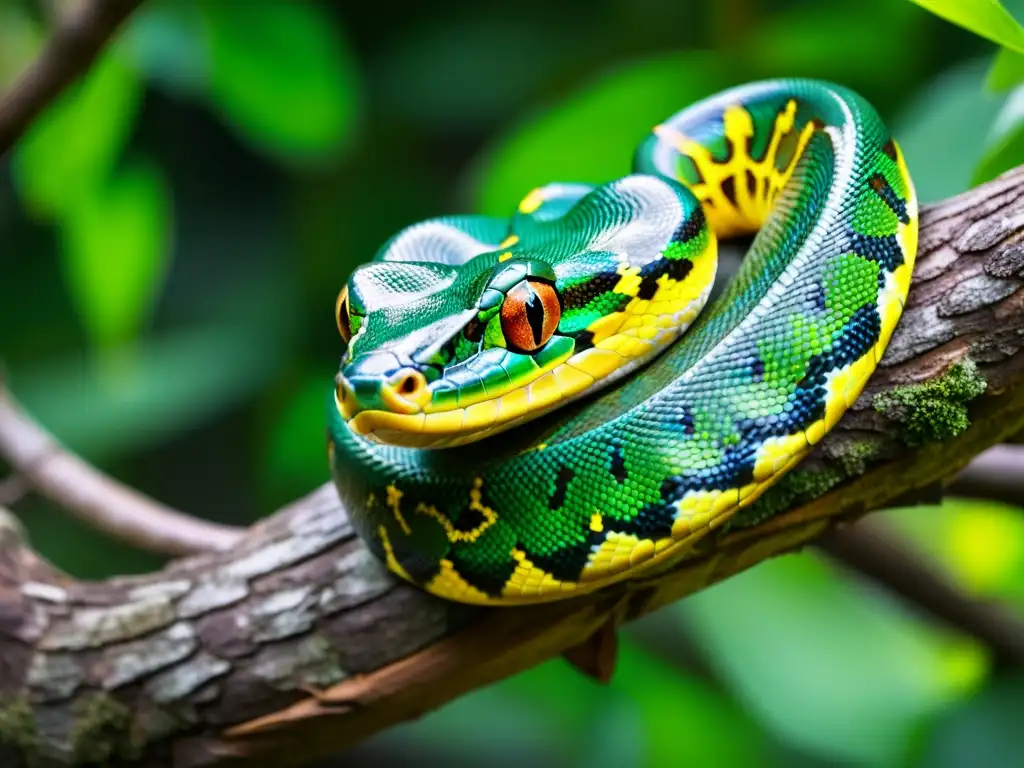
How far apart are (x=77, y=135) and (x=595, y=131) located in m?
1.49

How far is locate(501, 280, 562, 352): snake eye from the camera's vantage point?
1.40 metres

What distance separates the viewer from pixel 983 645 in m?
2.90

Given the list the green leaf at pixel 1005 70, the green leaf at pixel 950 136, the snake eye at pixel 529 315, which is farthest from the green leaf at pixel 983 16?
the green leaf at pixel 950 136

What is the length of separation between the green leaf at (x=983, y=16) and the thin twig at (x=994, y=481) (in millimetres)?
1201

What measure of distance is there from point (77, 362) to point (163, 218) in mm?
1930

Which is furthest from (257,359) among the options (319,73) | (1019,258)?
(1019,258)

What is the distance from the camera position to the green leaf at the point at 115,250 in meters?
2.96

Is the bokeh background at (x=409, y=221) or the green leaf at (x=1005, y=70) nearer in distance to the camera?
the green leaf at (x=1005, y=70)

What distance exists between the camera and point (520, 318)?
4.62 ft

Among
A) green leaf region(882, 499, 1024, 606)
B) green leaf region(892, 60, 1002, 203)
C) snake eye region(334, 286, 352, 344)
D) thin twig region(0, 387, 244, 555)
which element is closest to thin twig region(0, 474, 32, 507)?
thin twig region(0, 387, 244, 555)

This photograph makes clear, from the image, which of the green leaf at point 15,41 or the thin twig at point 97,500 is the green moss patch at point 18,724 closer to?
the thin twig at point 97,500

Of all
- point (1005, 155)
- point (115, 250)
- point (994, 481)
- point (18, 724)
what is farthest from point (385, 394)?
point (115, 250)

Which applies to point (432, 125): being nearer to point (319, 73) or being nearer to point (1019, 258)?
point (319, 73)

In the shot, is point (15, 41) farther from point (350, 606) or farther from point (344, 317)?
point (350, 606)
